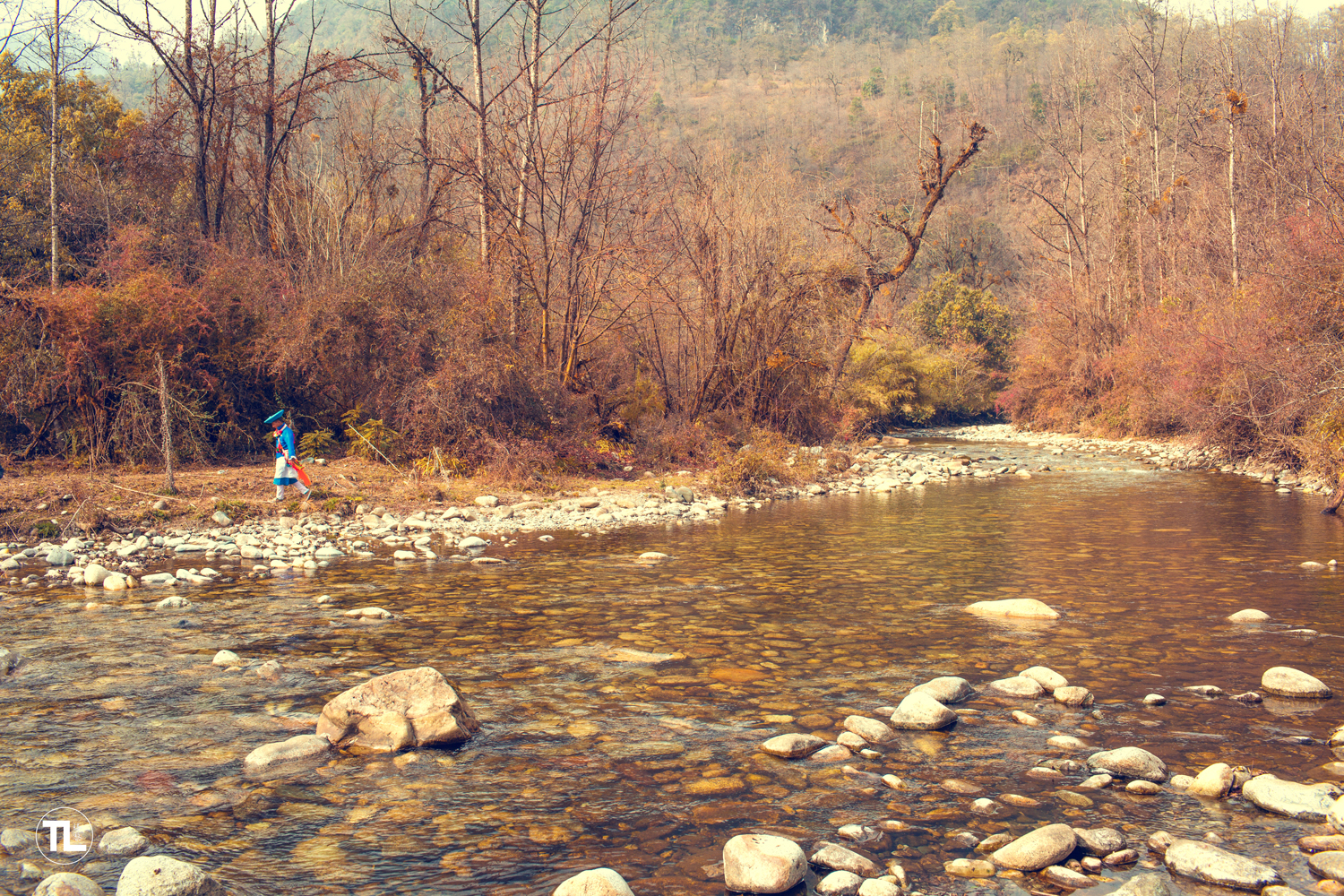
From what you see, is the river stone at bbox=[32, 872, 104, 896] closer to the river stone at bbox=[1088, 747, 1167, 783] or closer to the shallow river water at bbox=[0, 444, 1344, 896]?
the shallow river water at bbox=[0, 444, 1344, 896]

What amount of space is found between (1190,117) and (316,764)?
35.7 m

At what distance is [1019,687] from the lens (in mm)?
5887

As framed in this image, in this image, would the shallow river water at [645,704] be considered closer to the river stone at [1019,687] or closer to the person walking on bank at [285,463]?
the river stone at [1019,687]

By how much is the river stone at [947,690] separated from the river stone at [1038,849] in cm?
179

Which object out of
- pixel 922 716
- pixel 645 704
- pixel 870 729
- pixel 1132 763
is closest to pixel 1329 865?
pixel 1132 763

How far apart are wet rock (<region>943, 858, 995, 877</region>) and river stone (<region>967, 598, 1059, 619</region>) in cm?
452

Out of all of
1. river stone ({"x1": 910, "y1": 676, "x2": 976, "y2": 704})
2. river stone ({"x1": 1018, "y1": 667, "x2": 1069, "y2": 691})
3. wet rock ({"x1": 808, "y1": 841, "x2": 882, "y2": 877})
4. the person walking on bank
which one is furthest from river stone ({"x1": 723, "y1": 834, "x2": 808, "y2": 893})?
the person walking on bank

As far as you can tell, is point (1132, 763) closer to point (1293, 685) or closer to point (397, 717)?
point (1293, 685)

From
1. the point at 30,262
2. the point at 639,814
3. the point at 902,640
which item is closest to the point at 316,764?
the point at 639,814

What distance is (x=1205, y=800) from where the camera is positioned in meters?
4.29

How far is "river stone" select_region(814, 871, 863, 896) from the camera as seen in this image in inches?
139

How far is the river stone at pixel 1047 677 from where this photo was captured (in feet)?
19.4

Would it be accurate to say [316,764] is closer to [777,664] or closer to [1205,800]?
[777,664]
